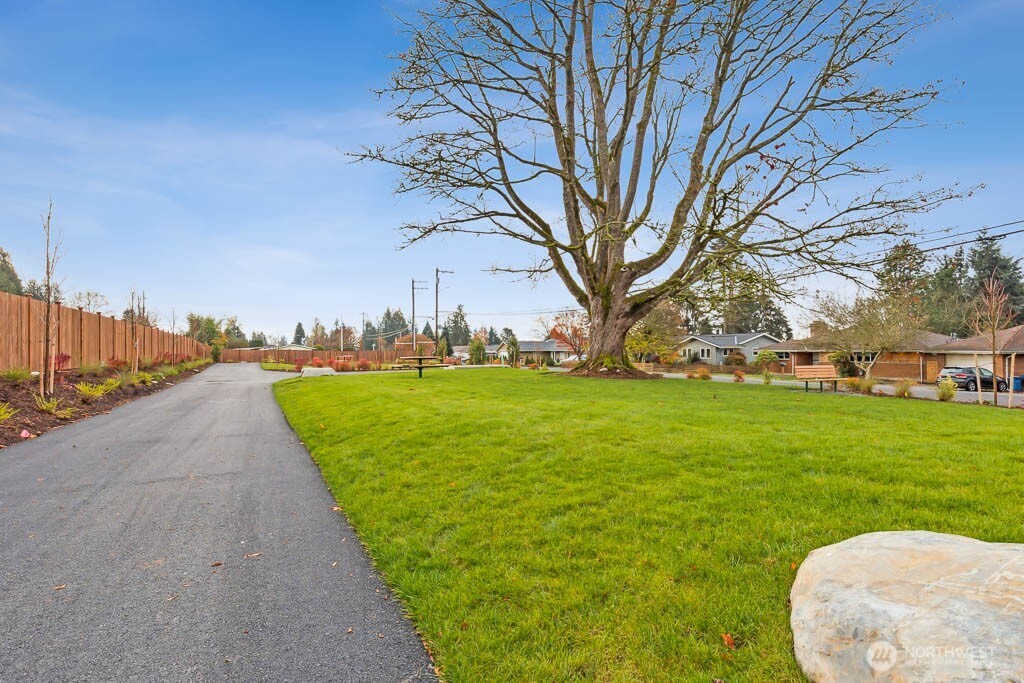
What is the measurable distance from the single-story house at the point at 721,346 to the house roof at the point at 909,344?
7365mm

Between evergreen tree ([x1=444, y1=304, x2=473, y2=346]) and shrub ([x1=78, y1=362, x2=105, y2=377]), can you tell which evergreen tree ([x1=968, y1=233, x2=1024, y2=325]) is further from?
evergreen tree ([x1=444, y1=304, x2=473, y2=346])

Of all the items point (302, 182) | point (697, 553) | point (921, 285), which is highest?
point (302, 182)

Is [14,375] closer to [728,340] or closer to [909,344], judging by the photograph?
[909,344]

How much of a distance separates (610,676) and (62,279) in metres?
16.7

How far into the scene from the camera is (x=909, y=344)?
105 ft

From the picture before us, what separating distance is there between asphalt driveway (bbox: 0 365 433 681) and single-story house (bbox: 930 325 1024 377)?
34.7 meters

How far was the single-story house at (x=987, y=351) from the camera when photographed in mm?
27766

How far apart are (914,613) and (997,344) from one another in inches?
1470

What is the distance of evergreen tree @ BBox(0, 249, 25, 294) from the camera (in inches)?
1302

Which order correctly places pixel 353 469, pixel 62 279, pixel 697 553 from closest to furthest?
pixel 697 553 < pixel 353 469 < pixel 62 279

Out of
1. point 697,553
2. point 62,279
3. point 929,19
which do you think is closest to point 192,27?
point 62,279

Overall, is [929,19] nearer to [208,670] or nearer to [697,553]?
[697,553]

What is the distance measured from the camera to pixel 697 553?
10.6 ft

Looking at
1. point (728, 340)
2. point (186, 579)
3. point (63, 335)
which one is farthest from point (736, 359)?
point (186, 579)
